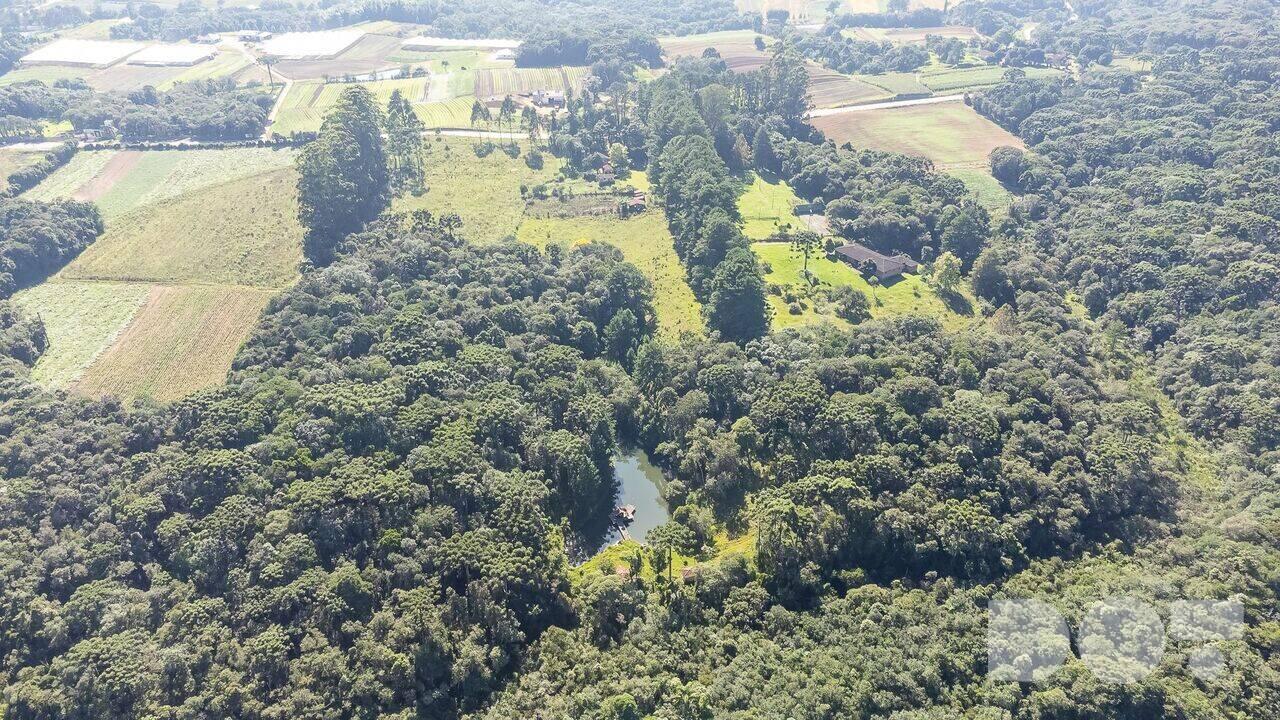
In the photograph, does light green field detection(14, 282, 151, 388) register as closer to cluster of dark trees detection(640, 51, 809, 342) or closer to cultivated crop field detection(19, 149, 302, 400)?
cultivated crop field detection(19, 149, 302, 400)

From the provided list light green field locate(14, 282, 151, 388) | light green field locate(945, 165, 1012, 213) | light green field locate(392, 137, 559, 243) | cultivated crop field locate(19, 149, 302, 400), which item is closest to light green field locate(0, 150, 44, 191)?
cultivated crop field locate(19, 149, 302, 400)

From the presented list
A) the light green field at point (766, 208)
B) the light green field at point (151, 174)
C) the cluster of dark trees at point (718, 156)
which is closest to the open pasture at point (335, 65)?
the light green field at point (151, 174)

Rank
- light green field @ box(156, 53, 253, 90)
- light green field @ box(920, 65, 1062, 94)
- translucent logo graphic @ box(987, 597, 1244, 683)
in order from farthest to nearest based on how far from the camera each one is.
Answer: light green field @ box(156, 53, 253, 90), light green field @ box(920, 65, 1062, 94), translucent logo graphic @ box(987, 597, 1244, 683)

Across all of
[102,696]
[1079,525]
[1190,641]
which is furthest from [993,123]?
[102,696]

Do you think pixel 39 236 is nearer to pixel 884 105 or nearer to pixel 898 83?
pixel 884 105

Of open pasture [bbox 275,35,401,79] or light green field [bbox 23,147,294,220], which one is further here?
open pasture [bbox 275,35,401,79]
